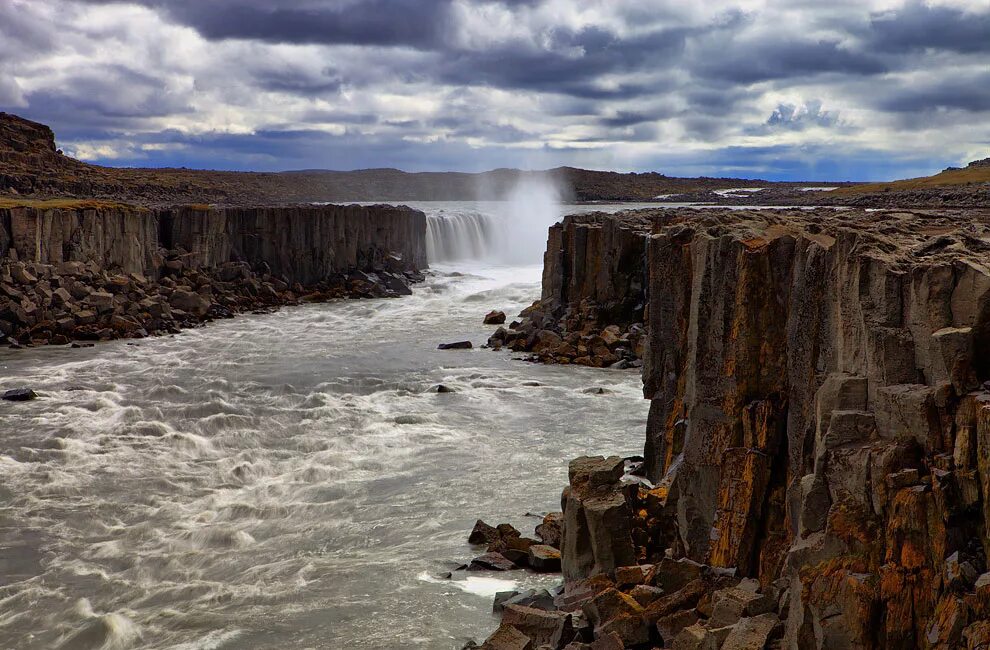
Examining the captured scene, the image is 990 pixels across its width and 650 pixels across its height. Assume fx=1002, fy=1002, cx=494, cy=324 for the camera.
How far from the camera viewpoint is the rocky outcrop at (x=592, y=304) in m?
28.1

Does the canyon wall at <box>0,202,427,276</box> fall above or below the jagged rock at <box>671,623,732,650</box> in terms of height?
above

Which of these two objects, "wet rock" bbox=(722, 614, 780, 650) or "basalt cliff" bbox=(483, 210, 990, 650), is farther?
"wet rock" bbox=(722, 614, 780, 650)

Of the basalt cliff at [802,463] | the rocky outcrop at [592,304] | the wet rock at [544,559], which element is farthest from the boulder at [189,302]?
the wet rock at [544,559]

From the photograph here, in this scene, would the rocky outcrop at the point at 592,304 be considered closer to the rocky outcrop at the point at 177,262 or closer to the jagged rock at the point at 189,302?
the jagged rock at the point at 189,302

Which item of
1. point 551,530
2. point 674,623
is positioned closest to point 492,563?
point 551,530

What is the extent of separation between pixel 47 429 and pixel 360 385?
7.38m

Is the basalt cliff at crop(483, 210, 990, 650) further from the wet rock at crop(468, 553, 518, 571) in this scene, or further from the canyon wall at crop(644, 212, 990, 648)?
the wet rock at crop(468, 553, 518, 571)

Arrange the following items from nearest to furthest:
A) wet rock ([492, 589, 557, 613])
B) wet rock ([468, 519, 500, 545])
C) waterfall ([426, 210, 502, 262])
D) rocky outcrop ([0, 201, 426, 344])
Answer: wet rock ([492, 589, 557, 613]) → wet rock ([468, 519, 500, 545]) → rocky outcrop ([0, 201, 426, 344]) → waterfall ([426, 210, 502, 262])

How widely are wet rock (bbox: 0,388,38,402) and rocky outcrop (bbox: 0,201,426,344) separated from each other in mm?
8185

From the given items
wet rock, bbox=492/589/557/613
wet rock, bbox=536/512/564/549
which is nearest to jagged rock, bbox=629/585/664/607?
wet rock, bbox=492/589/557/613

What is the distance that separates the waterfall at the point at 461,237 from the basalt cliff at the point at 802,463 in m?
45.7

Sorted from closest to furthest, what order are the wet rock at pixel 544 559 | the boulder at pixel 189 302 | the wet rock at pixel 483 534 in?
the wet rock at pixel 544 559 < the wet rock at pixel 483 534 < the boulder at pixel 189 302

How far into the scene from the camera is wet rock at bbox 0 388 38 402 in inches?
899

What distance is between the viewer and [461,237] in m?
61.5
